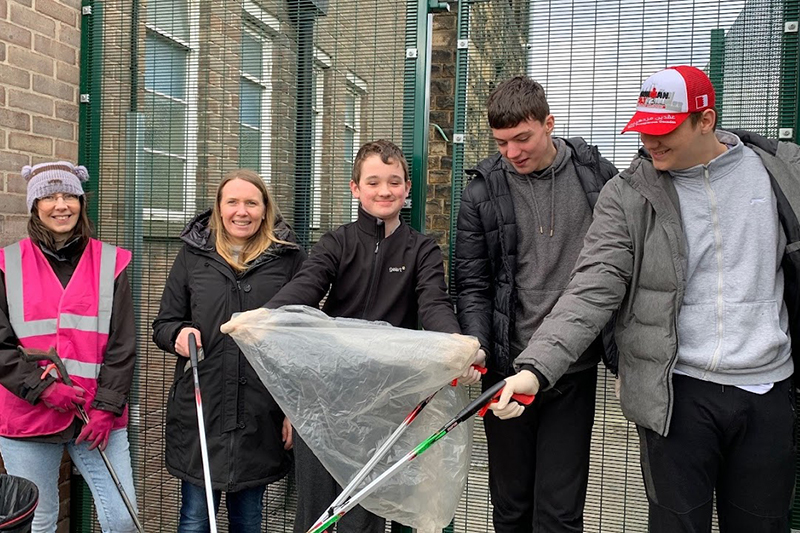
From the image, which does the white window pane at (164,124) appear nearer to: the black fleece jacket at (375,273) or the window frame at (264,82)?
the window frame at (264,82)

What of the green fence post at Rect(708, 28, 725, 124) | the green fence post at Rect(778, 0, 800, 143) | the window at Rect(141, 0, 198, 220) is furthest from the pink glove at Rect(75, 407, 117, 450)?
the green fence post at Rect(778, 0, 800, 143)

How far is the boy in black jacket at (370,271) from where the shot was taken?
9.30 feet

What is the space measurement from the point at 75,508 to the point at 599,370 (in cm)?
291

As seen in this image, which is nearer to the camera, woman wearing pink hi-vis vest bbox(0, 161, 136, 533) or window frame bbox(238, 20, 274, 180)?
woman wearing pink hi-vis vest bbox(0, 161, 136, 533)

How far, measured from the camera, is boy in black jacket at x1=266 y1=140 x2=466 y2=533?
284 cm

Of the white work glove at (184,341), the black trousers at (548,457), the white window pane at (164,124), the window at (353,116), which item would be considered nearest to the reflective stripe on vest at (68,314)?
the white work glove at (184,341)

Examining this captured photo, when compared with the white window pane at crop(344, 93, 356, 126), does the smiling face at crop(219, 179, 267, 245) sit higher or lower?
lower

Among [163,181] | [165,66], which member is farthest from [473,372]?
[165,66]

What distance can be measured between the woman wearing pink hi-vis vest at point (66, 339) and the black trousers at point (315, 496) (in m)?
0.83

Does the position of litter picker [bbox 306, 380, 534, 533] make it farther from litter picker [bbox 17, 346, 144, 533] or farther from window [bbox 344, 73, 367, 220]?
window [bbox 344, 73, 367, 220]

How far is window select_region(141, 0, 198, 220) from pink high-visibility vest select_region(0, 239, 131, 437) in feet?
2.38

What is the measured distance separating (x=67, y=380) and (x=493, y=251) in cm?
181

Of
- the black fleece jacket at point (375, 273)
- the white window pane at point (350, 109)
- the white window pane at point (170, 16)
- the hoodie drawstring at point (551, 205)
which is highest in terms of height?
the white window pane at point (170, 16)

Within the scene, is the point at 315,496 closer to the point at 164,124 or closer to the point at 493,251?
the point at 493,251
